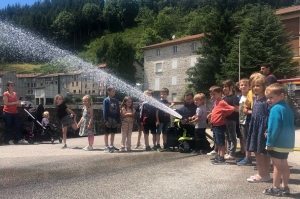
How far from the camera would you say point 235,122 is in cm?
793

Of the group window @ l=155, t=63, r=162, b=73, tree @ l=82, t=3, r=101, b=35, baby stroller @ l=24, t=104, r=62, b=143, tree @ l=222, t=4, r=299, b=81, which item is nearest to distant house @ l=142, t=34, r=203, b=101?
window @ l=155, t=63, r=162, b=73

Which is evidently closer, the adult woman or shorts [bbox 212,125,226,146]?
shorts [bbox 212,125,226,146]

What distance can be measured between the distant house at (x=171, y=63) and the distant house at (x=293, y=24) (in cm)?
1626

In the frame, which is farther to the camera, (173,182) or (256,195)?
(173,182)

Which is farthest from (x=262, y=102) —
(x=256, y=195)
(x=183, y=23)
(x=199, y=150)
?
(x=183, y=23)

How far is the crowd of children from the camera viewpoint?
484 cm

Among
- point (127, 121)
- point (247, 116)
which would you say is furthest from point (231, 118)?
point (127, 121)

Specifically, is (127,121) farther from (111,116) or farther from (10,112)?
(10,112)

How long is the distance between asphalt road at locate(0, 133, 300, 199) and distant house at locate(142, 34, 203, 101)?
4844 cm

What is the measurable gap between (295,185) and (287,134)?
42.0 inches

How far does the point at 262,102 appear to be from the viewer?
5723 mm

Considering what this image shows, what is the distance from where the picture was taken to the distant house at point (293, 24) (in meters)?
38.7

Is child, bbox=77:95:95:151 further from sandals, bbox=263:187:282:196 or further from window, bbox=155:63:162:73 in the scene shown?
window, bbox=155:63:162:73

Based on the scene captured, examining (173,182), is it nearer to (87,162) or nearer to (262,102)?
(262,102)
